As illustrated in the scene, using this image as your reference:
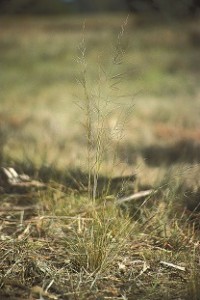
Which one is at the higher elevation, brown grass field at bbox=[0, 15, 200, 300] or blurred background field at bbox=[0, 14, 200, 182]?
brown grass field at bbox=[0, 15, 200, 300]

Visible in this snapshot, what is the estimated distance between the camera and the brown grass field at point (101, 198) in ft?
5.30

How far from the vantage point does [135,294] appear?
1552 mm

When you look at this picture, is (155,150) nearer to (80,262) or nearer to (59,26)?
(80,262)

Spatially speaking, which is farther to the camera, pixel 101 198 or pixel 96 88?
pixel 96 88

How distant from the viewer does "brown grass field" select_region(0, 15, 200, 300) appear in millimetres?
1615

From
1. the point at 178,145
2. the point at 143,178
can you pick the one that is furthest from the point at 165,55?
the point at 143,178

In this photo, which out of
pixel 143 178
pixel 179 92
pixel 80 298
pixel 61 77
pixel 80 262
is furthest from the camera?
pixel 61 77

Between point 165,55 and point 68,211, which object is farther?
point 165,55

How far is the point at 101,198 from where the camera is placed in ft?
6.39

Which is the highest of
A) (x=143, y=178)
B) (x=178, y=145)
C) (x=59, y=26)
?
(x=143, y=178)

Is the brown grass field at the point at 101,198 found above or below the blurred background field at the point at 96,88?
above

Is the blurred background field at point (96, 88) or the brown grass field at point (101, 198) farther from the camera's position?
the blurred background field at point (96, 88)

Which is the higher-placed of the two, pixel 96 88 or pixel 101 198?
pixel 101 198

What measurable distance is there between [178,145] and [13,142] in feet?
3.99
